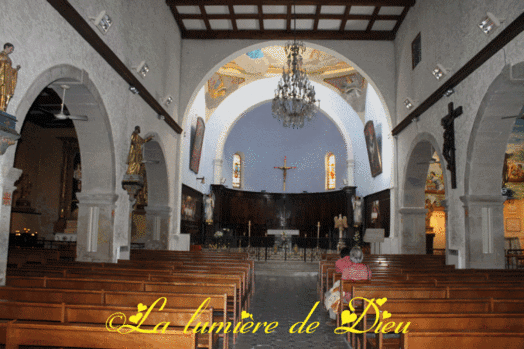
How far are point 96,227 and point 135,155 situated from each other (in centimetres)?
188

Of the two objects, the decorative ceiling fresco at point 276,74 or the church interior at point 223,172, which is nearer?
the church interior at point 223,172

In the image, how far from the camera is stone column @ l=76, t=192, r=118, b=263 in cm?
921

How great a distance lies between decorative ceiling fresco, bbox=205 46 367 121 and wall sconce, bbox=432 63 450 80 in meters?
9.74

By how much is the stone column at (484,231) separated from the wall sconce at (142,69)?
806 centimetres

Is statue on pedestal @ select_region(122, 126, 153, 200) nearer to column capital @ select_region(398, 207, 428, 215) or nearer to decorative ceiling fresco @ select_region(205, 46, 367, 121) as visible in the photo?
column capital @ select_region(398, 207, 428, 215)

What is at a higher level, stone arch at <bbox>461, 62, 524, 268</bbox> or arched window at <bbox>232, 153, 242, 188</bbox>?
arched window at <bbox>232, 153, 242, 188</bbox>

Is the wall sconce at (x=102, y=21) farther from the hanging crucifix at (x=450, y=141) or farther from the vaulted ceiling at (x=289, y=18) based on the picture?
the hanging crucifix at (x=450, y=141)

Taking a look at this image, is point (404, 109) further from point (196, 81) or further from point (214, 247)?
point (214, 247)

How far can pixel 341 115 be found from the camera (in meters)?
22.4

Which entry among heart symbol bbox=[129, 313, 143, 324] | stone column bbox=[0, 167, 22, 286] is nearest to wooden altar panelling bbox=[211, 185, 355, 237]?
stone column bbox=[0, 167, 22, 286]

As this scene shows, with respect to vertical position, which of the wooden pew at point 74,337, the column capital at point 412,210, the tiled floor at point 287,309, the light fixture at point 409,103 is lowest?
the tiled floor at point 287,309

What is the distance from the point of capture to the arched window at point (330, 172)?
2530cm

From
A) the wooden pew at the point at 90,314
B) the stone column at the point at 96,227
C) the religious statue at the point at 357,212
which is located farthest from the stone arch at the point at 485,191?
the religious statue at the point at 357,212

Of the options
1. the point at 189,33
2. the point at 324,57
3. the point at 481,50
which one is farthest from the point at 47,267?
the point at 324,57
